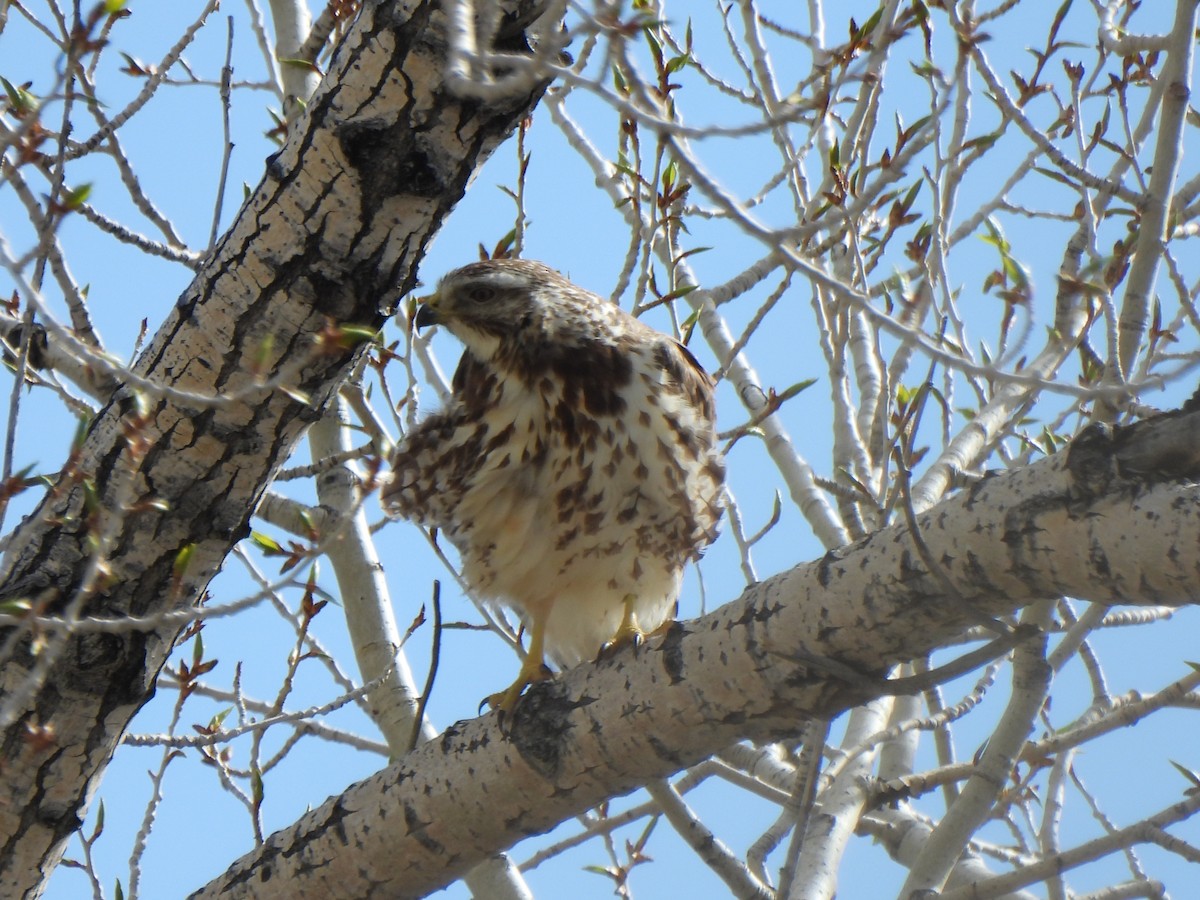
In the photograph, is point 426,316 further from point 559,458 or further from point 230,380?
point 230,380

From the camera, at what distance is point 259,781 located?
3.06 m

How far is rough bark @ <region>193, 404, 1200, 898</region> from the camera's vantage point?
181cm

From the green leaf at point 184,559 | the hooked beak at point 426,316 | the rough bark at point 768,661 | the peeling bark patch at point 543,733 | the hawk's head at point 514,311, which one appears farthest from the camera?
the hooked beak at point 426,316

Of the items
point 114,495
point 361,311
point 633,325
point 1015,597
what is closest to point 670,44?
point 633,325

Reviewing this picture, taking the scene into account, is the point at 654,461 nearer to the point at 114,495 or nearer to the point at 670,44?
the point at 114,495

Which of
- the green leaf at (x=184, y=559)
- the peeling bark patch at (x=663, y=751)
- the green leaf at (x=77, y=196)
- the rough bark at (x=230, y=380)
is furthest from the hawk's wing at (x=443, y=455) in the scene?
the green leaf at (x=77, y=196)

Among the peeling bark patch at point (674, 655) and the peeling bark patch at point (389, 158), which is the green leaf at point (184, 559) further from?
the peeling bark patch at point (674, 655)

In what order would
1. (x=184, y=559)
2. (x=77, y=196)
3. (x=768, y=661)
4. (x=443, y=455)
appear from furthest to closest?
(x=443, y=455) < (x=184, y=559) < (x=77, y=196) < (x=768, y=661)

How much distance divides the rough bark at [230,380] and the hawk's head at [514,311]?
2.74 feet

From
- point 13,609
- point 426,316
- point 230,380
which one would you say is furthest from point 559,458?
point 13,609

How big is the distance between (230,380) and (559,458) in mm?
870

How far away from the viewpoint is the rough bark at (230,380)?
2.58 m

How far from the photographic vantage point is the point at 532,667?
11.4 feet

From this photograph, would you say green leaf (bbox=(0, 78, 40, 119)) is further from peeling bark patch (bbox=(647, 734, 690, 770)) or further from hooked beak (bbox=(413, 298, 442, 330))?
peeling bark patch (bbox=(647, 734, 690, 770))
